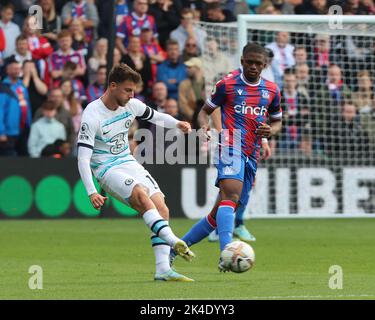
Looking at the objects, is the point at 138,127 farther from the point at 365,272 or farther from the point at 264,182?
the point at 365,272

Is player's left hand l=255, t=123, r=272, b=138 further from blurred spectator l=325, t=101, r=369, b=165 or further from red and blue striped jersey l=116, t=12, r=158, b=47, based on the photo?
red and blue striped jersey l=116, t=12, r=158, b=47

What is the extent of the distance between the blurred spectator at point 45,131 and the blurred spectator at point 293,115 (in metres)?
3.73

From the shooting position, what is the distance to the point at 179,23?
2095cm

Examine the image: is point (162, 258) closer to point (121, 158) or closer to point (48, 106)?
point (121, 158)

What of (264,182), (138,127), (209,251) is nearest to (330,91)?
(264,182)

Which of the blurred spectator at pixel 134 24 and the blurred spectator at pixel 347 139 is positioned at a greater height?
the blurred spectator at pixel 134 24

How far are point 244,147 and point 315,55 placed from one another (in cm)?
839

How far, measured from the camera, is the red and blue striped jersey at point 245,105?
12109 millimetres

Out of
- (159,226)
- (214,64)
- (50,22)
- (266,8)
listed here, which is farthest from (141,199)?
(266,8)

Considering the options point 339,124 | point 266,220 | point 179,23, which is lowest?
point 266,220

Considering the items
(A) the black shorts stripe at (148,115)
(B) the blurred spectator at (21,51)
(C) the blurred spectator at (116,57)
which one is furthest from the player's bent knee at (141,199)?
(B) the blurred spectator at (21,51)

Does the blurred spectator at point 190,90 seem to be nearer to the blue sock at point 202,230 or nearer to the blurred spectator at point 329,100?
the blurred spectator at point 329,100

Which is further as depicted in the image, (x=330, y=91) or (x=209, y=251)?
(x=330, y=91)
